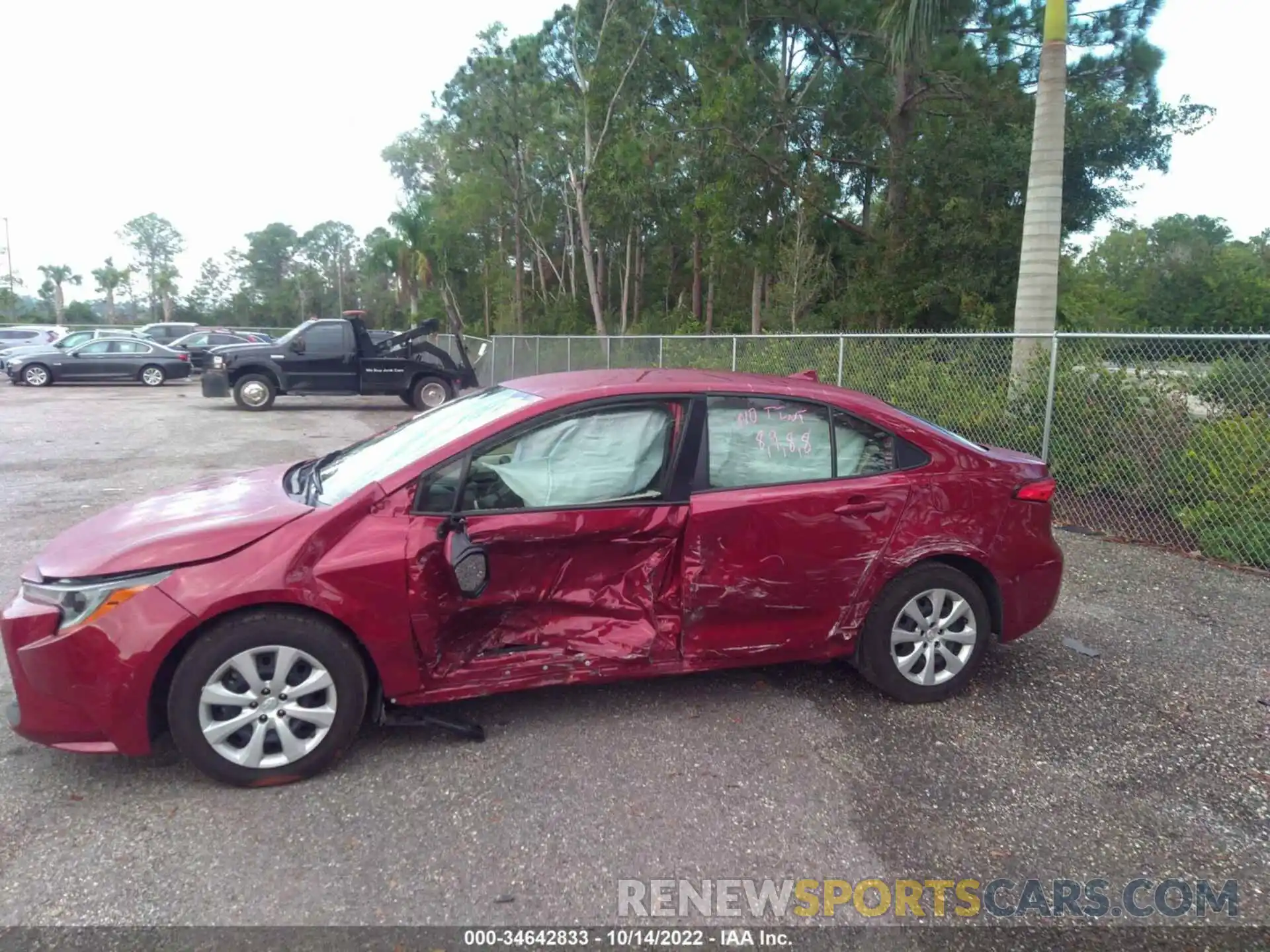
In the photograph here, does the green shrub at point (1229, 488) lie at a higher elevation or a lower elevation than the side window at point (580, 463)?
lower

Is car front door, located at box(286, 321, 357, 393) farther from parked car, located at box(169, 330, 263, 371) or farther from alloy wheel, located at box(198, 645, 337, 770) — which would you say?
alloy wheel, located at box(198, 645, 337, 770)

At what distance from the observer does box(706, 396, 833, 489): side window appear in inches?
151

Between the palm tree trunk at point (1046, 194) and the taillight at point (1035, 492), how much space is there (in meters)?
5.49

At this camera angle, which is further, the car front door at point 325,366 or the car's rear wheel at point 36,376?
the car's rear wheel at point 36,376

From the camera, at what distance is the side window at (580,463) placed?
356 cm

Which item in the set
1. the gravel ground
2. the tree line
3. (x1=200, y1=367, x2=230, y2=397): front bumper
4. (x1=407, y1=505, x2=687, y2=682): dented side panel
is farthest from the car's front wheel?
(x1=407, y1=505, x2=687, y2=682): dented side panel

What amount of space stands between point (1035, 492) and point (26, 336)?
3650 cm

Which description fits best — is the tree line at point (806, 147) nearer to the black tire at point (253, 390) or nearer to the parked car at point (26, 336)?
the black tire at point (253, 390)

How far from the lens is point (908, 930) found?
8.43 feet

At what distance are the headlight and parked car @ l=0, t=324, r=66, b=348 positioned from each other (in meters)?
31.5

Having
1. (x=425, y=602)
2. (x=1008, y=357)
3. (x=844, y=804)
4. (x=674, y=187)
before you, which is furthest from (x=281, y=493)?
(x=674, y=187)

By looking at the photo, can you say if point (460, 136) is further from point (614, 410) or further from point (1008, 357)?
point (614, 410)

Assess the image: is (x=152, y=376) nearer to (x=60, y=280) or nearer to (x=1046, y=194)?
(x=1046, y=194)

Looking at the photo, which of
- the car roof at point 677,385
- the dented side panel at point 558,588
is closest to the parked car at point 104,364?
the car roof at point 677,385
